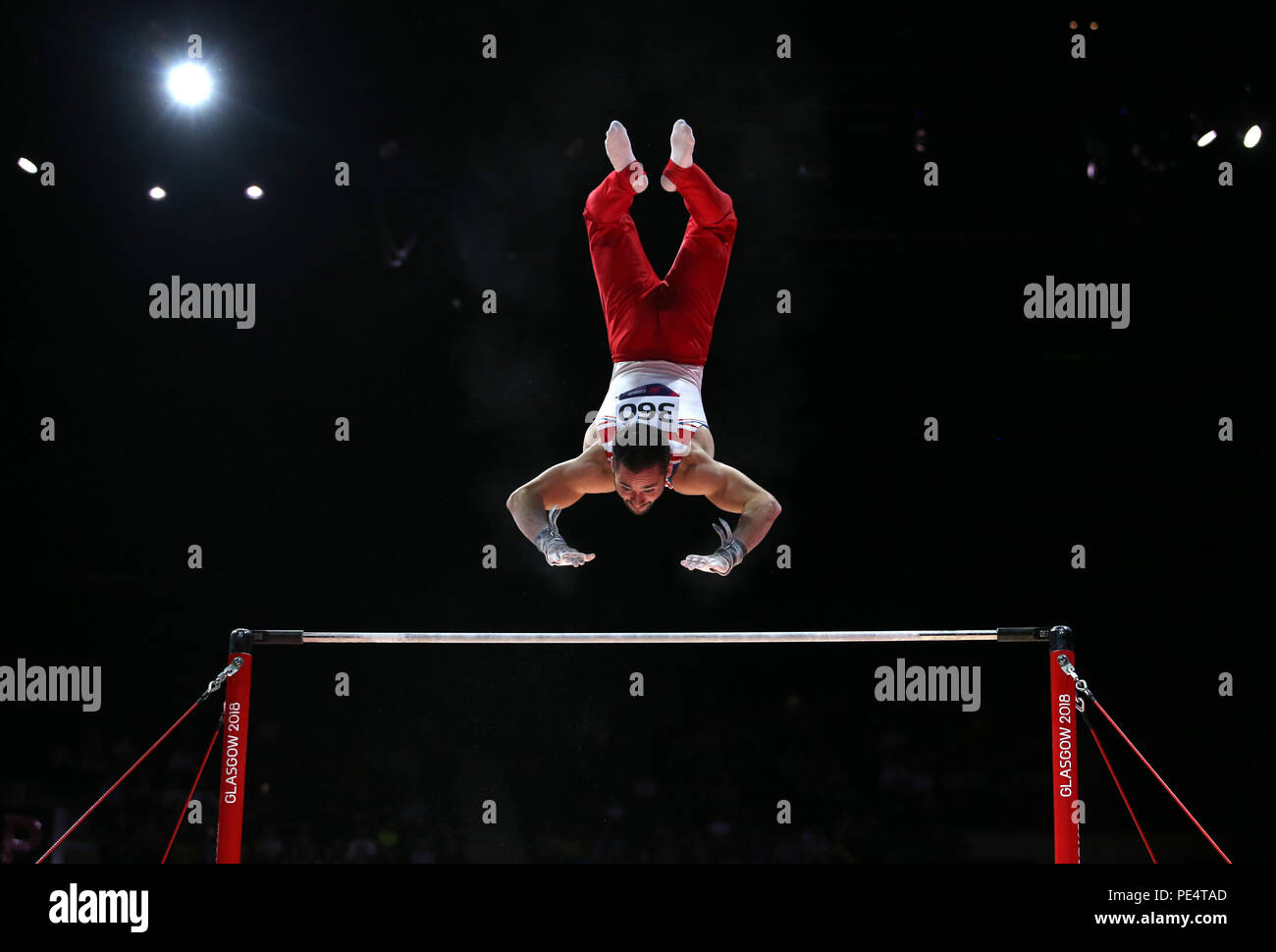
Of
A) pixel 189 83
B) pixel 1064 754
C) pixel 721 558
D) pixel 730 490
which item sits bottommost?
pixel 1064 754

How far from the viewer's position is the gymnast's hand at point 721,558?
4.30 m

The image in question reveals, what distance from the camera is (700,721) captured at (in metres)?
6.86

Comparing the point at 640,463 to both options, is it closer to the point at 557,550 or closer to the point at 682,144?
the point at 557,550

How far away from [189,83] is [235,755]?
13.0 ft

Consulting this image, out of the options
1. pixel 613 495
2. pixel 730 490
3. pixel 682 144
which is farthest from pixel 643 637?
pixel 613 495

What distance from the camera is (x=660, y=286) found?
5.31 metres

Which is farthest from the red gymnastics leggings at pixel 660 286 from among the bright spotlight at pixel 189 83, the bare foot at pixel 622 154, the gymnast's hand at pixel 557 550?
the bright spotlight at pixel 189 83

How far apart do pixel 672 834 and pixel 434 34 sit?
494cm

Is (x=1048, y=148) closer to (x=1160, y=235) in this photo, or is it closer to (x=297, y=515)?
(x=1160, y=235)

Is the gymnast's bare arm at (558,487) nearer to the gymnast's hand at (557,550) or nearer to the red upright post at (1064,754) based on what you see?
the gymnast's hand at (557,550)

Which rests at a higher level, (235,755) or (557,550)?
(557,550)

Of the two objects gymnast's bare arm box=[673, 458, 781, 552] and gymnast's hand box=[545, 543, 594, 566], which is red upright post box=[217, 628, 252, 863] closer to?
gymnast's hand box=[545, 543, 594, 566]

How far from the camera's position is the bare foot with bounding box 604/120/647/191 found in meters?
4.84
